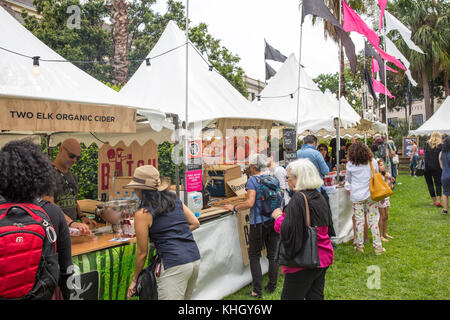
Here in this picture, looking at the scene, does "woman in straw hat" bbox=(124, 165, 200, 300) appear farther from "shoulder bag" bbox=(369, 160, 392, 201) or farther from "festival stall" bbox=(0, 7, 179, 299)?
"shoulder bag" bbox=(369, 160, 392, 201)

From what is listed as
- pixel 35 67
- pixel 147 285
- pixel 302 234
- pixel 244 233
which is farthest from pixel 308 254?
pixel 35 67

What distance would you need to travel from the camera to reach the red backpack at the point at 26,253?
1832mm

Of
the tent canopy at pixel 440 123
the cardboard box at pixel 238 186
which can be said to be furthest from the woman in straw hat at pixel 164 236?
the tent canopy at pixel 440 123

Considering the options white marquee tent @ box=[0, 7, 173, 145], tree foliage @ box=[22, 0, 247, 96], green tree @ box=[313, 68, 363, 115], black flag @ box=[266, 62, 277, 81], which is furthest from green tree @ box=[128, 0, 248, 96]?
green tree @ box=[313, 68, 363, 115]

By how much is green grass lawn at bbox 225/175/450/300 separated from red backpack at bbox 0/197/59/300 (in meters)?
2.91

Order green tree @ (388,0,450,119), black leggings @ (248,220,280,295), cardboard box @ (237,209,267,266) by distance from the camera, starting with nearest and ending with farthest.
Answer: black leggings @ (248,220,280,295)
cardboard box @ (237,209,267,266)
green tree @ (388,0,450,119)

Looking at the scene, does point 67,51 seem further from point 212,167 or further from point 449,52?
point 449,52

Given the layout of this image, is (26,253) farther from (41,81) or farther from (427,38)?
(427,38)

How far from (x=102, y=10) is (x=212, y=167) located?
17.3m

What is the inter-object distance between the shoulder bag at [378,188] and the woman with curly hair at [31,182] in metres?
4.89

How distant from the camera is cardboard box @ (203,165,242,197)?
600 cm

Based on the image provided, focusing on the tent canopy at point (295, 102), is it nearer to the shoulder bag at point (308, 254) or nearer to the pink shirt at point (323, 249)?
the pink shirt at point (323, 249)

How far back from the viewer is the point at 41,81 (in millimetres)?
3211

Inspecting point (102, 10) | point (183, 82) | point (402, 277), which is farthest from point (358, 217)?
point (102, 10)
